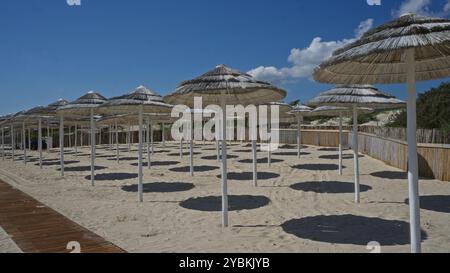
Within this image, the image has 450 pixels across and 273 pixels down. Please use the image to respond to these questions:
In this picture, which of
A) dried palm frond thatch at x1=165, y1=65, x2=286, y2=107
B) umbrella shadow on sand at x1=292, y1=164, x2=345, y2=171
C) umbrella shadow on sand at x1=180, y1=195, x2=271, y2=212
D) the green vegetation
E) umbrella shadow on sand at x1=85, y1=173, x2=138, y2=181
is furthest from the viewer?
the green vegetation

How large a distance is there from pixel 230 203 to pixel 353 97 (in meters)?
3.49

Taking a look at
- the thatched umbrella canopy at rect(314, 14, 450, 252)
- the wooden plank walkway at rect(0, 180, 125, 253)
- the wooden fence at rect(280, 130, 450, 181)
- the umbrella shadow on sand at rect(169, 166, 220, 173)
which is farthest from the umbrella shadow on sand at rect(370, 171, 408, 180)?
the wooden plank walkway at rect(0, 180, 125, 253)

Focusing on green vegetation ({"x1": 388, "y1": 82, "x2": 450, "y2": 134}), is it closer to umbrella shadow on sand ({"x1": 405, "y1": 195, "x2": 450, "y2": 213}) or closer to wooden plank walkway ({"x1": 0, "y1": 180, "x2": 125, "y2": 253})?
umbrella shadow on sand ({"x1": 405, "y1": 195, "x2": 450, "y2": 213})

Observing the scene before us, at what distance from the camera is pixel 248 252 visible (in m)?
4.56

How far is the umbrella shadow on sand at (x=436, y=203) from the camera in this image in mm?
6868

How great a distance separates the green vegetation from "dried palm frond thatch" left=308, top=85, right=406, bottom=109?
15.2 meters

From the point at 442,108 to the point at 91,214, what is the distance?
939 inches

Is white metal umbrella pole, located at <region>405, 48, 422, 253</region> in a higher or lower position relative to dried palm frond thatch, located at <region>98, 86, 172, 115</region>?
lower

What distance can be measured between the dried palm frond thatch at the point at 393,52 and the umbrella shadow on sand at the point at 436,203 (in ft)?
9.50

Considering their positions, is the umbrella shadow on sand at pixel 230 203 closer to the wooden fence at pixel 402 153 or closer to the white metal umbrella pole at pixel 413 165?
the white metal umbrella pole at pixel 413 165

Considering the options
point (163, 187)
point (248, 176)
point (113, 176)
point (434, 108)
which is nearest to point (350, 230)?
point (163, 187)

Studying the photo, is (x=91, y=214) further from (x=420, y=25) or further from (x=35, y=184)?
(x=420, y=25)

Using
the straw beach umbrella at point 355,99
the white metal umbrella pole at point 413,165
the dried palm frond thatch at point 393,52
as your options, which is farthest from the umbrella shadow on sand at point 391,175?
the white metal umbrella pole at point 413,165

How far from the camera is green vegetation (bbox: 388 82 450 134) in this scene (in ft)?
73.5
